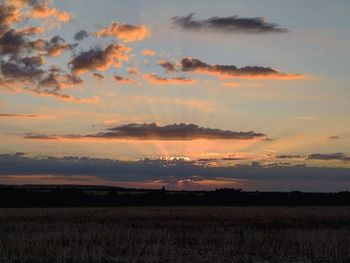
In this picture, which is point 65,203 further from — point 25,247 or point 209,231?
point 25,247

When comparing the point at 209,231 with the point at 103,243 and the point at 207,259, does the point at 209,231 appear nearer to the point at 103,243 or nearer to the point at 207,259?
the point at 103,243

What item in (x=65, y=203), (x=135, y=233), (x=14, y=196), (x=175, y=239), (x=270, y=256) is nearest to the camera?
(x=270, y=256)

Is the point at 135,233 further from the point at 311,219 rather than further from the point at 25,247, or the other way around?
the point at 311,219

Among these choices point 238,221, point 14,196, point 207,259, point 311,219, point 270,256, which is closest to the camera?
point 207,259

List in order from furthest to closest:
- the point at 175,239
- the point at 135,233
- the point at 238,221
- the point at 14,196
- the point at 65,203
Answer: the point at 14,196, the point at 65,203, the point at 238,221, the point at 135,233, the point at 175,239

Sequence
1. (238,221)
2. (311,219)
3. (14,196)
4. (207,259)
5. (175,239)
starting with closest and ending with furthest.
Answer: (207,259), (175,239), (238,221), (311,219), (14,196)

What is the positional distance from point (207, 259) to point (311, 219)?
28.8 meters

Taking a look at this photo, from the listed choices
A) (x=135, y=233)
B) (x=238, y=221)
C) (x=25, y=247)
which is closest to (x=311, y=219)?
(x=238, y=221)

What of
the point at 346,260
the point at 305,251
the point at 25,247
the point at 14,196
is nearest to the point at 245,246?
the point at 305,251

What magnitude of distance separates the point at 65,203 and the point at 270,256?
220ft

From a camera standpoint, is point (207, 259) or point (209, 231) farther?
point (209, 231)

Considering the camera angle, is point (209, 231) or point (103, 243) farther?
point (209, 231)

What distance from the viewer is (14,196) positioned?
95.7 meters

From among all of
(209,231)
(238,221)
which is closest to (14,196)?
(238,221)
